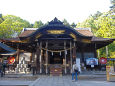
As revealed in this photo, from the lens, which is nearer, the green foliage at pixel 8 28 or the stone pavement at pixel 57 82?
the stone pavement at pixel 57 82

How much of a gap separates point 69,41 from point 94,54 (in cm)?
558

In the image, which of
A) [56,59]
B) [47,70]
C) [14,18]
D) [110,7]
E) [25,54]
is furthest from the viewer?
[14,18]

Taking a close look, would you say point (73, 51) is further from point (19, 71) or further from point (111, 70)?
point (19, 71)

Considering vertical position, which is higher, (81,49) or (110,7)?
(110,7)

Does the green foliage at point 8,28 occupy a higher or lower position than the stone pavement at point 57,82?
higher

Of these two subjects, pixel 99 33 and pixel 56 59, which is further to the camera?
pixel 99 33

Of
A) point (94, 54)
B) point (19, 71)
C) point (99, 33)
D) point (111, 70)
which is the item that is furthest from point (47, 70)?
point (99, 33)

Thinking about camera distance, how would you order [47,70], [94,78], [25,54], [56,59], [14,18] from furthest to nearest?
[14,18] → [25,54] → [56,59] → [47,70] → [94,78]

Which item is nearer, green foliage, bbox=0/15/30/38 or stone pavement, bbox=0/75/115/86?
stone pavement, bbox=0/75/115/86

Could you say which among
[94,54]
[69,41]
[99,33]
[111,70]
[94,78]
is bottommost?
[94,78]

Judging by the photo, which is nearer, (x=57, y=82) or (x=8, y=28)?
(x=57, y=82)

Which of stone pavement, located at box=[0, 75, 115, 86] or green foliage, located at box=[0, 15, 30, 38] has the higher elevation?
green foliage, located at box=[0, 15, 30, 38]

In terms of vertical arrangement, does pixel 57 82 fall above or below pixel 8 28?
below

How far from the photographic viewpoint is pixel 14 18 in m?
39.9
